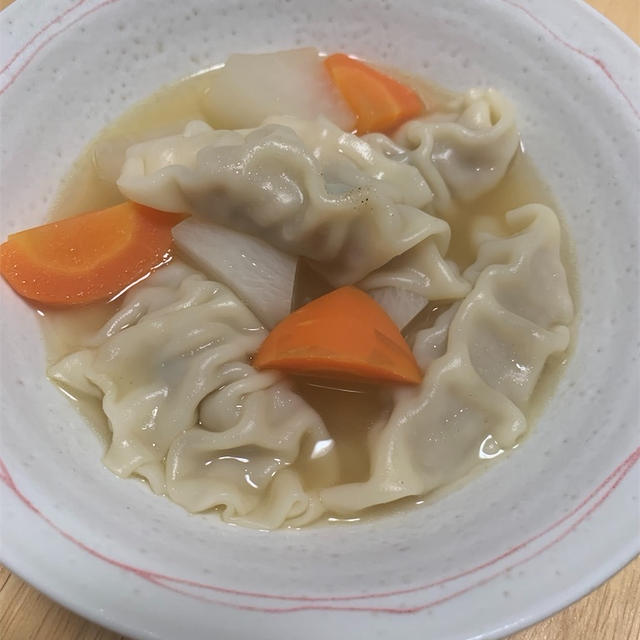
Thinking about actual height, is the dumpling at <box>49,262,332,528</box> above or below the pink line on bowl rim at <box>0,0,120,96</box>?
below

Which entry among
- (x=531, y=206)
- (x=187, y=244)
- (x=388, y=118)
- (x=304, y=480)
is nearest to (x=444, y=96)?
(x=388, y=118)

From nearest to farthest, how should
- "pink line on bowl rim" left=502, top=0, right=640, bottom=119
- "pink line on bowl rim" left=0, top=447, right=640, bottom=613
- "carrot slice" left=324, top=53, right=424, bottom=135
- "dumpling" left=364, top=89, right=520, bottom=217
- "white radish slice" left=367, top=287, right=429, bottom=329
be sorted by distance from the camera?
"pink line on bowl rim" left=0, top=447, right=640, bottom=613 < "pink line on bowl rim" left=502, top=0, right=640, bottom=119 < "white radish slice" left=367, top=287, right=429, bottom=329 < "dumpling" left=364, top=89, right=520, bottom=217 < "carrot slice" left=324, top=53, right=424, bottom=135

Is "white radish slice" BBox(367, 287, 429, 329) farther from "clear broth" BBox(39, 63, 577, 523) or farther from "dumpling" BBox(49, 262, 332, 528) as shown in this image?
"dumpling" BBox(49, 262, 332, 528)

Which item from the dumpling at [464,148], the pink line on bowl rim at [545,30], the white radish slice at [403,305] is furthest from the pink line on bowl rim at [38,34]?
the white radish slice at [403,305]

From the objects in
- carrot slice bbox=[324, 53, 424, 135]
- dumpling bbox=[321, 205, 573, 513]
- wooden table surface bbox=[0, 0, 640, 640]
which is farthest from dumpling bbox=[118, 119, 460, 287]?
wooden table surface bbox=[0, 0, 640, 640]

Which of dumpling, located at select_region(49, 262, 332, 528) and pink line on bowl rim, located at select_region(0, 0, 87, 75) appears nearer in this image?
dumpling, located at select_region(49, 262, 332, 528)

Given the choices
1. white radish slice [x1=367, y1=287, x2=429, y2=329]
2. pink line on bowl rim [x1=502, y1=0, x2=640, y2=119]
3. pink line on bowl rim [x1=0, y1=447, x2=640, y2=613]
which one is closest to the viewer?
pink line on bowl rim [x1=0, y1=447, x2=640, y2=613]

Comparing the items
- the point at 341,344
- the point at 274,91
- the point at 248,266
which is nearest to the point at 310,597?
the point at 341,344
